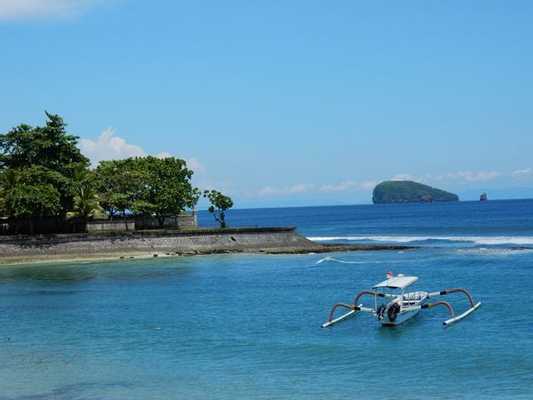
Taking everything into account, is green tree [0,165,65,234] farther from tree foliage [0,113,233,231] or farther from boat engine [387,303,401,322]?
boat engine [387,303,401,322]

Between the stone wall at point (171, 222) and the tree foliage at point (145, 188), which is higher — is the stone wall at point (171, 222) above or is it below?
below

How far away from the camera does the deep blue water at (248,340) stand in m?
28.6

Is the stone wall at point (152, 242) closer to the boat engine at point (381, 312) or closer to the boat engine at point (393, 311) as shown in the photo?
the boat engine at point (381, 312)

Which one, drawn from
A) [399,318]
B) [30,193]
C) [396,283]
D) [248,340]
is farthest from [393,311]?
[30,193]

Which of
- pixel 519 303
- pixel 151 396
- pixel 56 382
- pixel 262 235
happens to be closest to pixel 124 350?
pixel 56 382

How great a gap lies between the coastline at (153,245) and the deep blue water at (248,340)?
1398cm

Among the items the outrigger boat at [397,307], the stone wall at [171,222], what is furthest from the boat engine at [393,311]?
the stone wall at [171,222]

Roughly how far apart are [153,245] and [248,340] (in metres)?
49.9

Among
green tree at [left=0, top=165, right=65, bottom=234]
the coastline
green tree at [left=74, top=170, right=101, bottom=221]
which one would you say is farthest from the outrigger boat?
green tree at [left=74, top=170, right=101, bottom=221]

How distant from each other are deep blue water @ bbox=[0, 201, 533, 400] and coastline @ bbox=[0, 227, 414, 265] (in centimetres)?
1398

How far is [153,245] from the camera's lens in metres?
85.9

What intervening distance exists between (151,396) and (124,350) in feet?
28.0

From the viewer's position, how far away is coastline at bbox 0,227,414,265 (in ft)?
267

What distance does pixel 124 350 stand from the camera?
35719 mm
